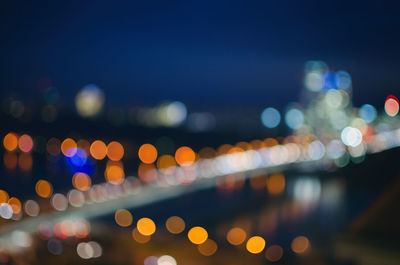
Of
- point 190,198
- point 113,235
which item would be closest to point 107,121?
point 190,198

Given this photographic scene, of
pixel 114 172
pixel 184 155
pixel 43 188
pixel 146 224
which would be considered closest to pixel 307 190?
pixel 146 224

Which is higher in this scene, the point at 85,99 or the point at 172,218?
the point at 85,99

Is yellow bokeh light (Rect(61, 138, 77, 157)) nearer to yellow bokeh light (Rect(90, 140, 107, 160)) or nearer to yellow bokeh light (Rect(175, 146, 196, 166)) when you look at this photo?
yellow bokeh light (Rect(90, 140, 107, 160))

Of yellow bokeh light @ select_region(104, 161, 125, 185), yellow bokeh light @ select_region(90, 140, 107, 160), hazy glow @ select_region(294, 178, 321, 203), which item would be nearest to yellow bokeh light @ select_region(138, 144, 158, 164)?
yellow bokeh light @ select_region(104, 161, 125, 185)

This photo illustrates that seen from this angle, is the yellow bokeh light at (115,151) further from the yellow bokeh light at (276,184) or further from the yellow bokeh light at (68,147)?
the yellow bokeh light at (276,184)

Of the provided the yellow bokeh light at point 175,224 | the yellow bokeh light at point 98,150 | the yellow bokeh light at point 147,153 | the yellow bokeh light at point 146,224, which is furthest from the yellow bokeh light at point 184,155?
the yellow bokeh light at point 146,224

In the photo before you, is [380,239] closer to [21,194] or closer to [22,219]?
[22,219]

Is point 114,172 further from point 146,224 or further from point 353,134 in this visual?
point 353,134
